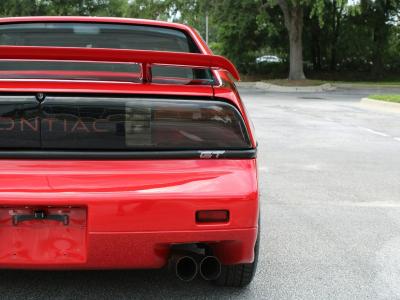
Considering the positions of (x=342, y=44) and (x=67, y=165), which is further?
(x=342, y=44)

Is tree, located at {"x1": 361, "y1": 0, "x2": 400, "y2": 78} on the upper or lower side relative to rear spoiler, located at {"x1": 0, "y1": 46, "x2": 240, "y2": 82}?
upper

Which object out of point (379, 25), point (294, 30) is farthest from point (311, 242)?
point (379, 25)

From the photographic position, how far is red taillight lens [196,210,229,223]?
2723mm

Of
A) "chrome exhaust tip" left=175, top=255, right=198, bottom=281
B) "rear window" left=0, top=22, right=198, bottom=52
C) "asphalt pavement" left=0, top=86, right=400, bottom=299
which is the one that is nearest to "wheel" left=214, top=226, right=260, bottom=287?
"asphalt pavement" left=0, top=86, right=400, bottom=299

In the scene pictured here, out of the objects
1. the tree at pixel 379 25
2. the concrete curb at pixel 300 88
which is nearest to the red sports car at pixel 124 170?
the concrete curb at pixel 300 88

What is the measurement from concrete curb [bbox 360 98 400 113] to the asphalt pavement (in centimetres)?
728

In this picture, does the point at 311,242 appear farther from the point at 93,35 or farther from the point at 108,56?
the point at 108,56

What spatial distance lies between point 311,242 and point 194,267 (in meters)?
1.63

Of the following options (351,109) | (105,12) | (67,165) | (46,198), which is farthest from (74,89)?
(105,12)

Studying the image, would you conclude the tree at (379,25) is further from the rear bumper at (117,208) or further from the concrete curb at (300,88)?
the rear bumper at (117,208)

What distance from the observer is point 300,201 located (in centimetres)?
565

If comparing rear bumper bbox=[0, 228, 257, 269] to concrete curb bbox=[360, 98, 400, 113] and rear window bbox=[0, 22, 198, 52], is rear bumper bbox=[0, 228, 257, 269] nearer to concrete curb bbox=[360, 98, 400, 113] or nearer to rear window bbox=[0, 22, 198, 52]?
rear window bbox=[0, 22, 198, 52]

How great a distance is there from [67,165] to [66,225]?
0.94 ft

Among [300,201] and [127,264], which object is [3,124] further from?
[300,201]
